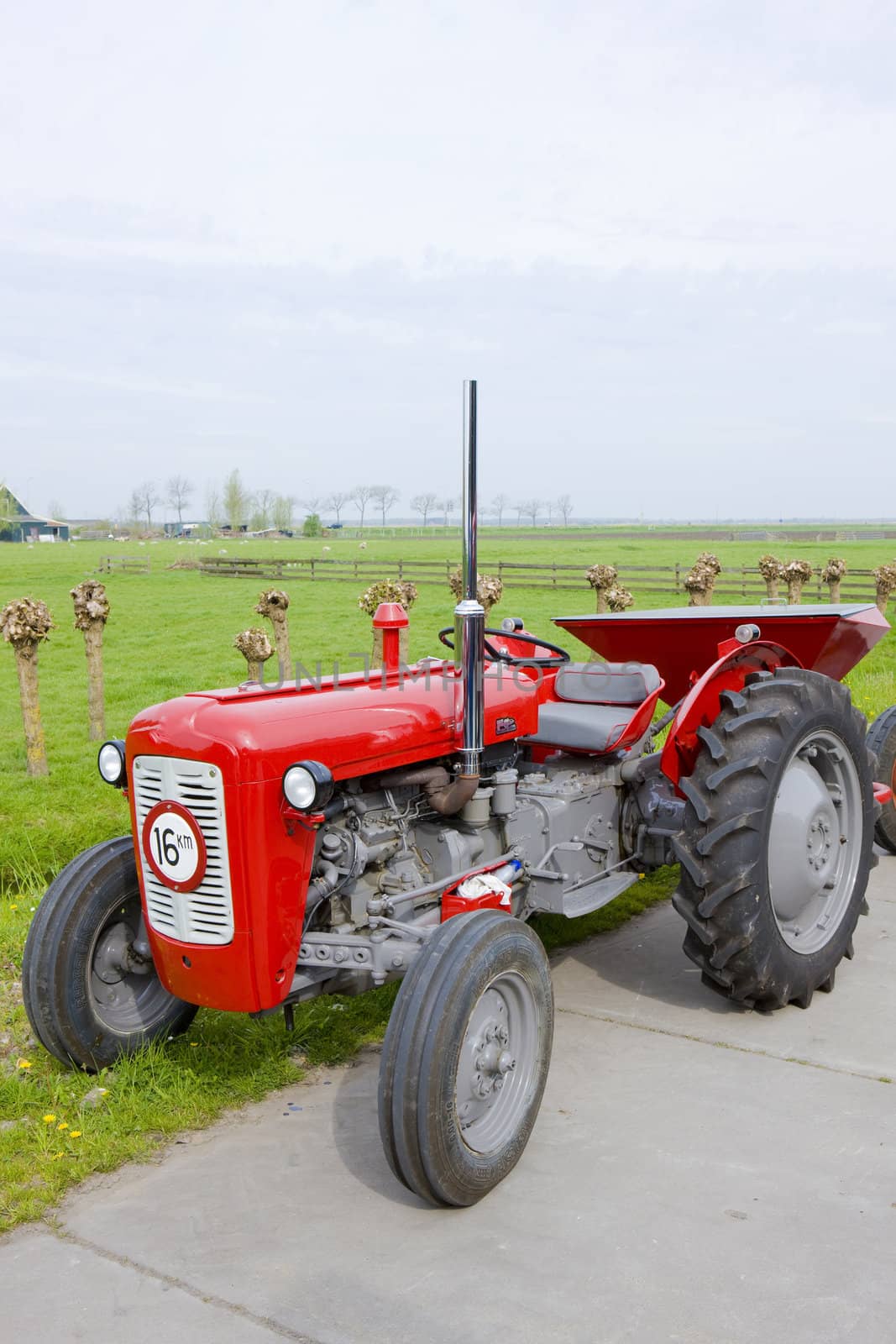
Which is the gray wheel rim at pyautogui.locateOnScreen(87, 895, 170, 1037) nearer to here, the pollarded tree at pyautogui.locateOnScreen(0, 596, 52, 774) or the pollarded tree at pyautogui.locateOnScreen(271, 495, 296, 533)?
the pollarded tree at pyautogui.locateOnScreen(0, 596, 52, 774)

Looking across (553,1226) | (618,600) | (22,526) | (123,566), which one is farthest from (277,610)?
(22,526)

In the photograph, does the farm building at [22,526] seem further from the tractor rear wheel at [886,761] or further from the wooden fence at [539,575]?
the tractor rear wheel at [886,761]

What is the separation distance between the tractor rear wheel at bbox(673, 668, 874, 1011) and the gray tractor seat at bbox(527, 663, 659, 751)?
0.50 meters

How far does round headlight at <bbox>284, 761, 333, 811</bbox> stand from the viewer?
308cm

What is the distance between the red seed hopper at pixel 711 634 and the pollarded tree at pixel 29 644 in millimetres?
4261

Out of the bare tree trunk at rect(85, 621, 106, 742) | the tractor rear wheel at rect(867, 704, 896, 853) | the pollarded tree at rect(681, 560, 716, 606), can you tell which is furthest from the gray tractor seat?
the pollarded tree at rect(681, 560, 716, 606)

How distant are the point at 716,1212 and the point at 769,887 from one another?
145 centimetres

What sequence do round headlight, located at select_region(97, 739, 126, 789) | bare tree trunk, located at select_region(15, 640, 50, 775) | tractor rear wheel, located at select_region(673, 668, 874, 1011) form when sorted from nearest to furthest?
round headlight, located at select_region(97, 739, 126, 789), tractor rear wheel, located at select_region(673, 668, 874, 1011), bare tree trunk, located at select_region(15, 640, 50, 775)

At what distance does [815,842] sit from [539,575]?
3243cm

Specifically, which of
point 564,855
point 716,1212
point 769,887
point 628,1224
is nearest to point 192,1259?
point 628,1224

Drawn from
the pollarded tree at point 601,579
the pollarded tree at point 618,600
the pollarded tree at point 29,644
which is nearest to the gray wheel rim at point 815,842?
the pollarded tree at point 29,644

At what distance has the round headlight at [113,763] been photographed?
3.52 m

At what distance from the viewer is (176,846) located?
3.27 meters

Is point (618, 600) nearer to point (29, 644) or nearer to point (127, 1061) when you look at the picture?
point (29, 644)
